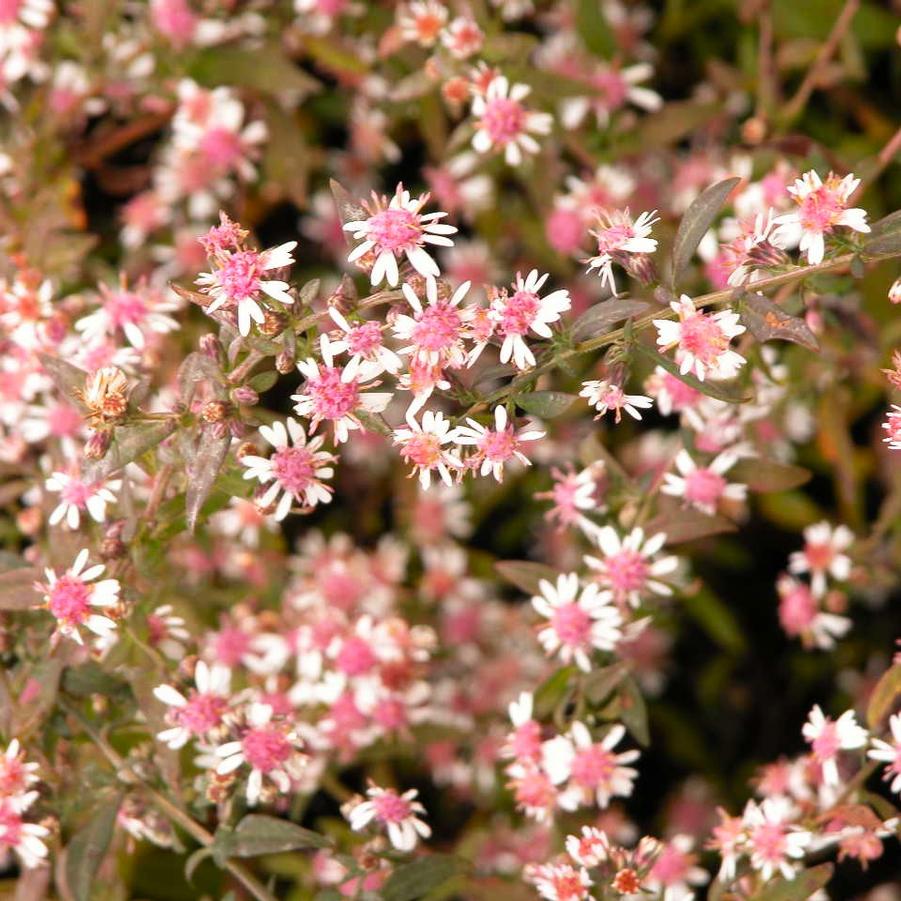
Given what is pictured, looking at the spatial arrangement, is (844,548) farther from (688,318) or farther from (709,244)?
(688,318)

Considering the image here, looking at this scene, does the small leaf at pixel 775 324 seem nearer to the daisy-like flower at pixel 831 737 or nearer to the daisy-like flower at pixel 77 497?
the daisy-like flower at pixel 831 737

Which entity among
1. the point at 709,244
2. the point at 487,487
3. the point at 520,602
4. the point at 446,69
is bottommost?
the point at 520,602

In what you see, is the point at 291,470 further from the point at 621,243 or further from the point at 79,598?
the point at 621,243

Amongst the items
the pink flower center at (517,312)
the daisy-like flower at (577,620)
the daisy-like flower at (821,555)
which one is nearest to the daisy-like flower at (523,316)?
the pink flower center at (517,312)

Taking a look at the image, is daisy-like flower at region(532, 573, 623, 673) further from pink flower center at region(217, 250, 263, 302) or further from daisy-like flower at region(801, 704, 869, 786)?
pink flower center at region(217, 250, 263, 302)

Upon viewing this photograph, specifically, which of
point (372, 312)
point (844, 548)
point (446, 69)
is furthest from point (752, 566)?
point (446, 69)

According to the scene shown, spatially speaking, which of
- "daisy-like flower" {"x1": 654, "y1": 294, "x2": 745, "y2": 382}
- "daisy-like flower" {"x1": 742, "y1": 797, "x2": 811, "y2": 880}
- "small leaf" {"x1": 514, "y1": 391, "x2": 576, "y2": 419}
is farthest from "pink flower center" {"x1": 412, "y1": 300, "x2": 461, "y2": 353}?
"daisy-like flower" {"x1": 742, "y1": 797, "x2": 811, "y2": 880}
